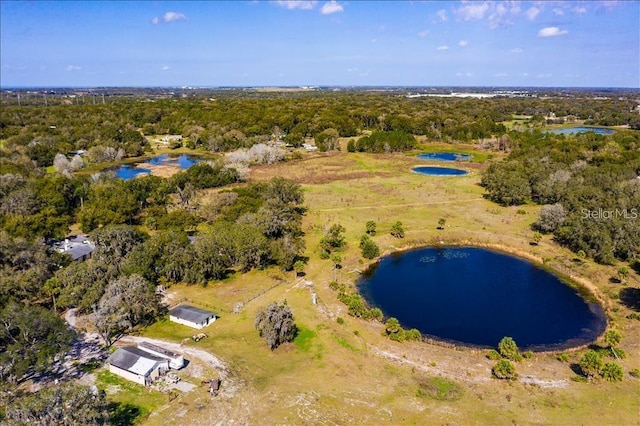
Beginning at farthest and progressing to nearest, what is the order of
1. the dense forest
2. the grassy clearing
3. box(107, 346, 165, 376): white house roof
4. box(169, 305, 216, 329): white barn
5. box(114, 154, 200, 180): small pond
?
box(114, 154, 200, 180): small pond < box(169, 305, 216, 329): white barn < the dense forest < box(107, 346, 165, 376): white house roof < the grassy clearing

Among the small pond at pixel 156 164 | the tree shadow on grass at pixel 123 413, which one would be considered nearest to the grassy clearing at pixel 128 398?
the tree shadow on grass at pixel 123 413

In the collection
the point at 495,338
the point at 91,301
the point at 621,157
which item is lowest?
the point at 495,338

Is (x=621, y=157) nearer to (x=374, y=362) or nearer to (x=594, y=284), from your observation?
(x=594, y=284)

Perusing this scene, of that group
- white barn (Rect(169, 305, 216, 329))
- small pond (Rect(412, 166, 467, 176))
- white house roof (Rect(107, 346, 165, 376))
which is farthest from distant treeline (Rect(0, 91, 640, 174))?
white house roof (Rect(107, 346, 165, 376))

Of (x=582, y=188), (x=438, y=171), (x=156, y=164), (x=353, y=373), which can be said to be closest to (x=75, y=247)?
(x=353, y=373)

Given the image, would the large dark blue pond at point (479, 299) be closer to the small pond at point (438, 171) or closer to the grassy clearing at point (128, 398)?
the grassy clearing at point (128, 398)

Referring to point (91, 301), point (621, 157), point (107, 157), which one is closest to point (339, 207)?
point (91, 301)

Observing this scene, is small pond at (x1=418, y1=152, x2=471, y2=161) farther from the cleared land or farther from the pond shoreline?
the cleared land

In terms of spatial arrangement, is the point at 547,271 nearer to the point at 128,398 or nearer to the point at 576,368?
the point at 576,368
